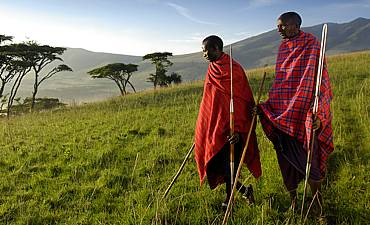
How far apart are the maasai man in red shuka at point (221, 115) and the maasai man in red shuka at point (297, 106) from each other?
0.28 m

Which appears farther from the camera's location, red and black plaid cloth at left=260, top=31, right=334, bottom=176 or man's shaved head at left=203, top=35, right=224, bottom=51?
man's shaved head at left=203, top=35, right=224, bottom=51

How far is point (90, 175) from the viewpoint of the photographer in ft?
17.3

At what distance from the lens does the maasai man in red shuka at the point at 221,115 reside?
11.2ft

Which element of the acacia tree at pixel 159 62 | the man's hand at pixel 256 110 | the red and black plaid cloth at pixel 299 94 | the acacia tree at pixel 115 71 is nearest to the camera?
the red and black plaid cloth at pixel 299 94

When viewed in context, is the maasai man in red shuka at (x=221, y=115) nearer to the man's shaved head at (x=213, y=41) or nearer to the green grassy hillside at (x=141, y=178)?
the man's shaved head at (x=213, y=41)

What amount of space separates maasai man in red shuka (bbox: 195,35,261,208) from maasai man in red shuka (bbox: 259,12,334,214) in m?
0.28

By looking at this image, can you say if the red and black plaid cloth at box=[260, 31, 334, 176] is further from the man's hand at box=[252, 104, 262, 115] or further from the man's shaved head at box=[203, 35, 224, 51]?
the man's shaved head at box=[203, 35, 224, 51]

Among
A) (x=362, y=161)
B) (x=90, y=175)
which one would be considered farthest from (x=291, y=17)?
(x=90, y=175)

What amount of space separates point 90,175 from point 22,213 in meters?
1.34

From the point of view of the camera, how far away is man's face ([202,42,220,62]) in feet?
11.2

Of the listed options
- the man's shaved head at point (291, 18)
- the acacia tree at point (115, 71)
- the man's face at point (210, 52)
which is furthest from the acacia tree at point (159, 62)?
the man's shaved head at point (291, 18)

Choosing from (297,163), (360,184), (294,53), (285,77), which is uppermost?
(294,53)

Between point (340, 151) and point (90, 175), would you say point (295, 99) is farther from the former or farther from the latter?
point (90, 175)

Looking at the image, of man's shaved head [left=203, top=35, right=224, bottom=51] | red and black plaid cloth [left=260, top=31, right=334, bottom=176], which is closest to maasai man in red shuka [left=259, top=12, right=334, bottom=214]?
red and black plaid cloth [left=260, top=31, right=334, bottom=176]
